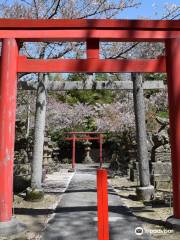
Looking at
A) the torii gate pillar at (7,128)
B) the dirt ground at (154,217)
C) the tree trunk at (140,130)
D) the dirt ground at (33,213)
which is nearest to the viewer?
the dirt ground at (154,217)

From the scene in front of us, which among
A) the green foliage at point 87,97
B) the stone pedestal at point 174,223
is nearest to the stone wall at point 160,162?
the stone pedestal at point 174,223

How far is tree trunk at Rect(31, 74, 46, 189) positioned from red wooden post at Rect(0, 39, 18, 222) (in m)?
3.52

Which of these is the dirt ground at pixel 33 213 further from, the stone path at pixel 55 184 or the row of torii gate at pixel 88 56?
the stone path at pixel 55 184

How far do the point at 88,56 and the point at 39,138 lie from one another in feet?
12.9

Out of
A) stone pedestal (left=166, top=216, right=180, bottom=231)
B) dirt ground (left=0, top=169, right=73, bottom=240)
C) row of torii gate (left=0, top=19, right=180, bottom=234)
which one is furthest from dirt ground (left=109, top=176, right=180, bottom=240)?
dirt ground (left=0, top=169, right=73, bottom=240)

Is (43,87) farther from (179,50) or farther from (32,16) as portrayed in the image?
(179,50)

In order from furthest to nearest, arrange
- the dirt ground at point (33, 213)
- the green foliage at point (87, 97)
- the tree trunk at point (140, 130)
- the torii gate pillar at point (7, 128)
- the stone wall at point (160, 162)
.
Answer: the green foliage at point (87, 97)
the stone wall at point (160, 162)
the tree trunk at point (140, 130)
the torii gate pillar at point (7, 128)
the dirt ground at point (33, 213)

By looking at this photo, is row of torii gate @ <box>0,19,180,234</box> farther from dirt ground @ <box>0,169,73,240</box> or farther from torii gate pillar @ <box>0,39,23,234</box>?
dirt ground @ <box>0,169,73,240</box>

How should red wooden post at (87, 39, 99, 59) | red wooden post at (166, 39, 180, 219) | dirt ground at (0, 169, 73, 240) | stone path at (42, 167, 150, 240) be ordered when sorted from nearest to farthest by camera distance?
stone path at (42, 167, 150, 240)
dirt ground at (0, 169, 73, 240)
red wooden post at (166, 39, 180, 219)
red wooden post at (87, 39, 99, 59)

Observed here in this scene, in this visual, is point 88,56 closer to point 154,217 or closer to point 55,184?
point 154,217

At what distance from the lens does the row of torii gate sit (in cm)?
607

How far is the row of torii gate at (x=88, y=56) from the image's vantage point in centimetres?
607

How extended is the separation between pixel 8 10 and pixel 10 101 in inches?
259

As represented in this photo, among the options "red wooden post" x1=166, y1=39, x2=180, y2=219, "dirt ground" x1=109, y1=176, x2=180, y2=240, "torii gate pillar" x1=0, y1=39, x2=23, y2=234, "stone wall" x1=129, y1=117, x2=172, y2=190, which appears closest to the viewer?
"dirt ground" x1=109, y1=176, x2=180, y2=240
